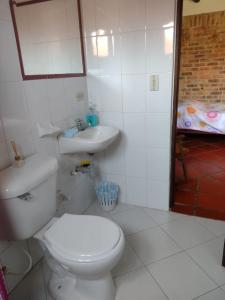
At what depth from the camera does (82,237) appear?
3.91 ft

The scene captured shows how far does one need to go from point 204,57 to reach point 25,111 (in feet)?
13.6

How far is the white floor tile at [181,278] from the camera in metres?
1.36

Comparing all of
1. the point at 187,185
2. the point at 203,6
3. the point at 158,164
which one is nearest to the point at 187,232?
the point at 158,164

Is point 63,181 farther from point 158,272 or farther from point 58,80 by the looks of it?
point 158,272

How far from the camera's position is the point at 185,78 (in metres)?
4.64

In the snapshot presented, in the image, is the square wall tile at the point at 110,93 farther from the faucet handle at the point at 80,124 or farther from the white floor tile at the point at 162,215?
the white floor tile at the point at 162,215

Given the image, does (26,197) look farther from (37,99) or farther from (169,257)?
(169,257)

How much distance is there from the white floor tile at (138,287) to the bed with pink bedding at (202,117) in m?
2.80

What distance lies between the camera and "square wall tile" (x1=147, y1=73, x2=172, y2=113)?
5.81 feet

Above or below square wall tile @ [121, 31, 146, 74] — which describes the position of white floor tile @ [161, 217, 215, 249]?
below

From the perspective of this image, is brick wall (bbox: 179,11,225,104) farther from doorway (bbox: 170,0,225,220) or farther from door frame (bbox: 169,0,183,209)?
door frame (bbox: 169,0,183,209)

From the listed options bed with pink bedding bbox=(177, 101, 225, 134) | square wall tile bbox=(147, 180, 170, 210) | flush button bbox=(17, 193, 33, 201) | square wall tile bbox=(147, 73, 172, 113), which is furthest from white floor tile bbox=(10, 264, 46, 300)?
bed with pink bedding bbox=(177, 101, 225, 134)

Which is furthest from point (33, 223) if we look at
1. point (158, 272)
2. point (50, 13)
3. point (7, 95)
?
point (50, 13)

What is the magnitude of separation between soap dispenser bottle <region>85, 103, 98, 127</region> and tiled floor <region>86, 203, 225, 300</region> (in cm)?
88
